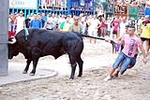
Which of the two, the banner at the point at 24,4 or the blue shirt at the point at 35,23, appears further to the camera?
the banner at the point at 24,4

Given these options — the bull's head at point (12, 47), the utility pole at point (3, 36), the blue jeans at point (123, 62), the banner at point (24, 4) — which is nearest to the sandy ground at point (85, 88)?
the blue jeans at point (123, 62)

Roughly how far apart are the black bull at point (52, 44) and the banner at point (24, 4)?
56.3ft

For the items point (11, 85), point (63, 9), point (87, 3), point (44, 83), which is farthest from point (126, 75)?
point (87, 3)

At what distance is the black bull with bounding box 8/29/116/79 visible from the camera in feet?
37.2

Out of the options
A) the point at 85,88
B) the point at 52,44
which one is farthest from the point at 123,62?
the point at 52,44

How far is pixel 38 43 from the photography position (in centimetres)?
1161

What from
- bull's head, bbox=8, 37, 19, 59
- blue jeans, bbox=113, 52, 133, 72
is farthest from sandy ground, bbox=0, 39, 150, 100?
bull's head, bbox=8, 37, 19, 59

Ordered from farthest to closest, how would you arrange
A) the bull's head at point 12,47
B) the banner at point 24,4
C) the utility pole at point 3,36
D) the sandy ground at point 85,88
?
the banner at point 24,4, the bull's head at point 12,47, the utility pole at point 3,36, the sandy ground at point 85,88

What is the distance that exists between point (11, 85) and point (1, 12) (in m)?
2.18

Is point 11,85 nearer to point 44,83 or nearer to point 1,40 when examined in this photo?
point 44,83

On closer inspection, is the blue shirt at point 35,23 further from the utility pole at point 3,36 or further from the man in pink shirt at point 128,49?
the man in pink shirt at point 128,49

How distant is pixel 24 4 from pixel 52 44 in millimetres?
18848

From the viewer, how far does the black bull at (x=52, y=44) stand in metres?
11.3

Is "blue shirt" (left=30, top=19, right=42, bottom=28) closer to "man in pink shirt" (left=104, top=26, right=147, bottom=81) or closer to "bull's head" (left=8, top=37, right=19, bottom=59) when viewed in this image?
"bull's head" (left=8, top=37, right=19, bottom=59)
